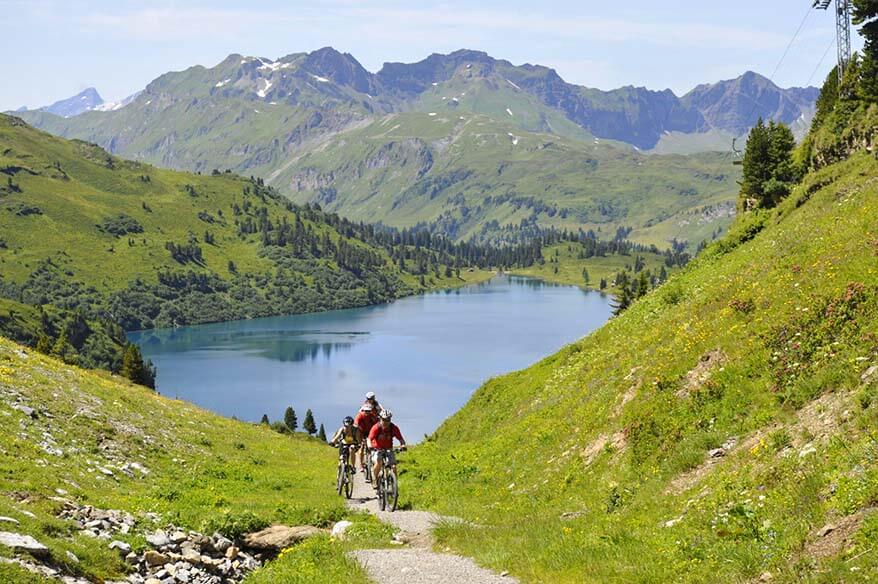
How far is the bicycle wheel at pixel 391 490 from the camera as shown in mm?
24594

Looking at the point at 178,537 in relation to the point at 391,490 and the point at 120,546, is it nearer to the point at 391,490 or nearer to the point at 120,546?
the point at 120,546

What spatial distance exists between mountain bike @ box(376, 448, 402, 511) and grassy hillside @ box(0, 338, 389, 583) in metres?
1.71

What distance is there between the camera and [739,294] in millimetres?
27203

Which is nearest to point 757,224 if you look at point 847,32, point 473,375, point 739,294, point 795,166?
point 795,166

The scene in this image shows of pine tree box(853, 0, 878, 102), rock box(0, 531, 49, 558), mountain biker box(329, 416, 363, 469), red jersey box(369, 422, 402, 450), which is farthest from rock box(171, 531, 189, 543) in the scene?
pine tree box(853, 0, 878, 102)

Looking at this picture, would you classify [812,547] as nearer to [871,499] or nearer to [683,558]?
[871,499]

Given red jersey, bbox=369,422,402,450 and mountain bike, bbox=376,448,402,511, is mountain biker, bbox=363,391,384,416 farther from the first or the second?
mountain bike, bbox=376,448,402,511

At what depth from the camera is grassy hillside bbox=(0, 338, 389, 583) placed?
1589 centimetres

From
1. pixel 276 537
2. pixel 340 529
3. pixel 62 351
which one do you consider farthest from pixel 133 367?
pixel 340 529

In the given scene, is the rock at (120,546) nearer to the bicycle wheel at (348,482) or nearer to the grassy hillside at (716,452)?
the grassy hillside at (716,452)

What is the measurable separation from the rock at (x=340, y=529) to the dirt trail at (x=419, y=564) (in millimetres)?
1482

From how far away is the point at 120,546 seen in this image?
53.5ft

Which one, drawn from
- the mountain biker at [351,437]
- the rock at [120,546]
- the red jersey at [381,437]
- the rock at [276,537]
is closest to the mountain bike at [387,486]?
the red jersey at [381,437]

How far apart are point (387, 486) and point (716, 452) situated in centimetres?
1105
